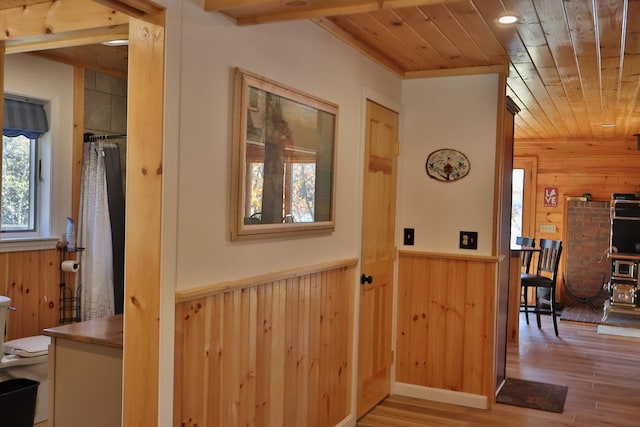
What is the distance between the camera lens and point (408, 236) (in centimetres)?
423

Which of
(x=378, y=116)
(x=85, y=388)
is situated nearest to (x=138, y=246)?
(x=85, y=388)

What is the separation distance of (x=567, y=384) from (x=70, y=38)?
4192mm

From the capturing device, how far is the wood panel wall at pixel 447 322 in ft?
13.1

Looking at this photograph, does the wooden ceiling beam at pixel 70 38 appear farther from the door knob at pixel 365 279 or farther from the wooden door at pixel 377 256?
the door knob at pixel 365 279

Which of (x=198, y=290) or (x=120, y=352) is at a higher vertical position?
(x=198, y=290)

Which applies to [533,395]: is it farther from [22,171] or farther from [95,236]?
[22,171]

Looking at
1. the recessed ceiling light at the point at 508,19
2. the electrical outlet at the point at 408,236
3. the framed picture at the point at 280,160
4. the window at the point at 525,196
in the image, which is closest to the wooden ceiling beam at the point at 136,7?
the framed picture at the point at 280,160

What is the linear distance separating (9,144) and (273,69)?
80.2 inches

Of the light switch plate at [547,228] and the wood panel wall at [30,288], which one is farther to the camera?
the light switch plate at [547,228]

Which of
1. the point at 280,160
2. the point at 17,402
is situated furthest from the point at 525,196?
the point at 17,402

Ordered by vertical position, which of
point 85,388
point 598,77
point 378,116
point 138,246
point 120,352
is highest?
point 598,77

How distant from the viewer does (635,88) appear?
175 inches

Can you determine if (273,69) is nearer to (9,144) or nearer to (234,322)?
(234,322)

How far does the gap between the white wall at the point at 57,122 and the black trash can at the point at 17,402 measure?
3.55 ft
